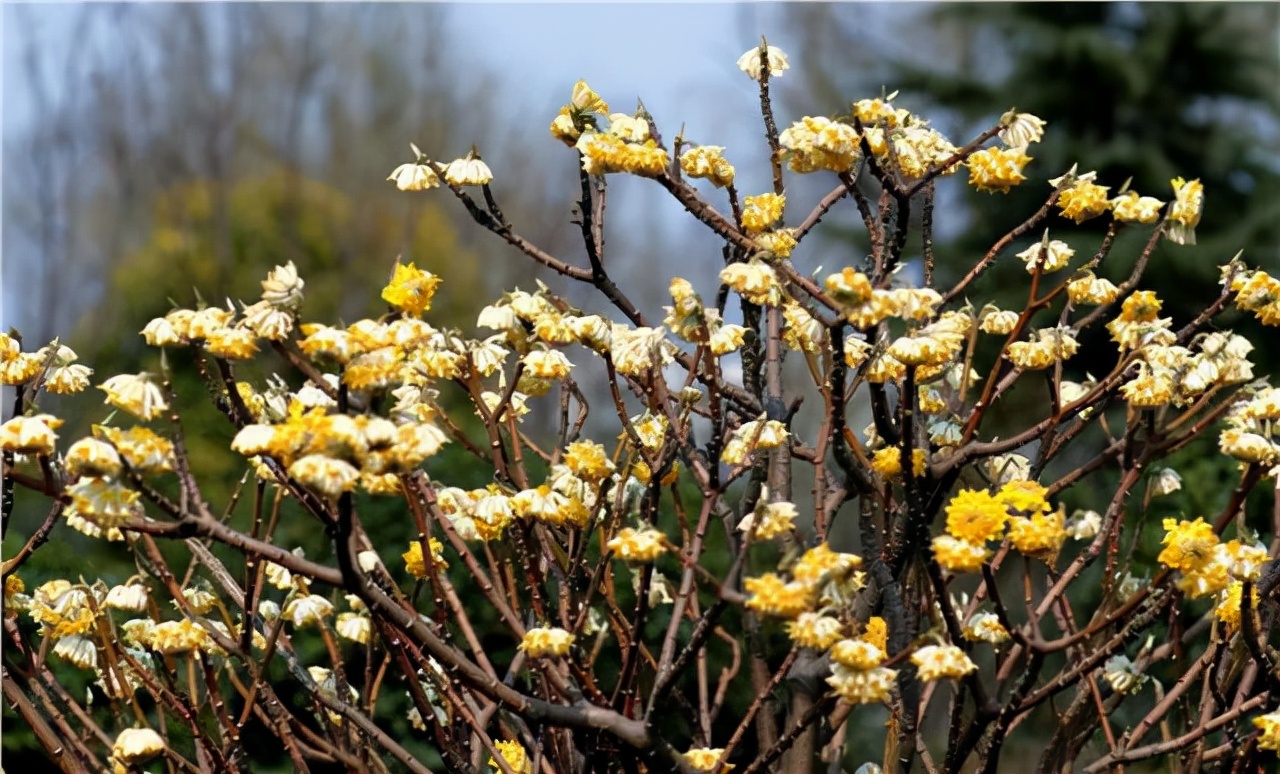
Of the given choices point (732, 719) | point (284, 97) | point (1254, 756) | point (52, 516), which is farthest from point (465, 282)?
point (1254, 756)

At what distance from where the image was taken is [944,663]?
118cm

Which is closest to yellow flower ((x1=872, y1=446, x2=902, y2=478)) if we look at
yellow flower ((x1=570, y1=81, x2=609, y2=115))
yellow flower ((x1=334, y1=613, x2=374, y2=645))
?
yellow flower ((x1=570, y1=81, x2=609, y2=115))

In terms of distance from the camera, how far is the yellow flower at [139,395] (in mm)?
1190

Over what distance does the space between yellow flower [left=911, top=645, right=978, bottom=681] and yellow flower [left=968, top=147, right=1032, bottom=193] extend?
0.65m

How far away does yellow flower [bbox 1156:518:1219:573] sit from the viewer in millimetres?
1230

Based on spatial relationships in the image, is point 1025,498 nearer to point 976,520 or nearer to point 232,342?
point 976,520

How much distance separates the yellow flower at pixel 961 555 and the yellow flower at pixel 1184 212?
2.14ft

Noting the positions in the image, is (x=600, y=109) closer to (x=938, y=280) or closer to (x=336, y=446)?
(x=336, y=446)

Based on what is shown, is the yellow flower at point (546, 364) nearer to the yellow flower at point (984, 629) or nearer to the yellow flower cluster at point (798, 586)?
the yellow flower cluster at point (798, 586)

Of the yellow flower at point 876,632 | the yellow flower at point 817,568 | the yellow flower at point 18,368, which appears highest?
the yellow flower at point 18,368

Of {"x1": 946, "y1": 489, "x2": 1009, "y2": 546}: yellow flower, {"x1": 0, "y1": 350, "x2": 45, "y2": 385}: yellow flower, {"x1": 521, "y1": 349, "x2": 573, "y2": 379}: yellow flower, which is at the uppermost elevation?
{"x1": 521, "y1": 349, "x2": 573, "y2": 379}: yellow flower

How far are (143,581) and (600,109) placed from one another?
2.82 ft

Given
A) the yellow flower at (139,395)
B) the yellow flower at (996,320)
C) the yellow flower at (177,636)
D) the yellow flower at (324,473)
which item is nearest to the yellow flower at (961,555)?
the yellow flower at (324,473)

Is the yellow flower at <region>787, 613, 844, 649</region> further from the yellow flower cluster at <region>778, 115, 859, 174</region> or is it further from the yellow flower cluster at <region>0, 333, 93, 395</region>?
the yellow flower cluster at <region>0, 333, 93, 395</region>
